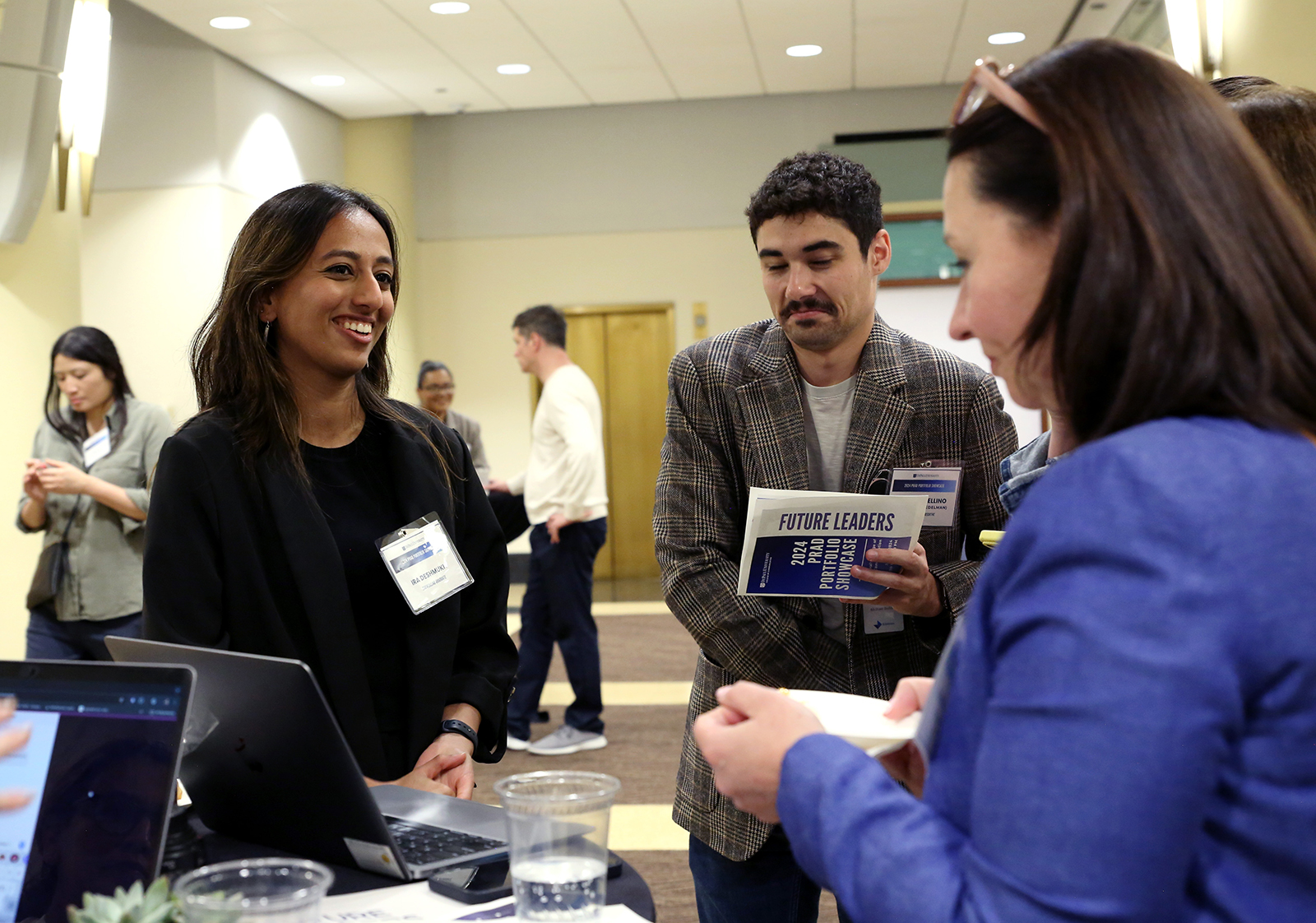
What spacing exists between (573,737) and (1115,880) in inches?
174

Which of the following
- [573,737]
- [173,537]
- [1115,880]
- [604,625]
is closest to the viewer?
[1115,880]

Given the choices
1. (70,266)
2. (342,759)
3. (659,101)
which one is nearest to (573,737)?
(70,266)

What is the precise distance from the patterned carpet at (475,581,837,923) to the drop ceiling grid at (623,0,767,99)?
4.07 meters

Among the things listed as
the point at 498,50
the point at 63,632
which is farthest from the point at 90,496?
the point at 498,50

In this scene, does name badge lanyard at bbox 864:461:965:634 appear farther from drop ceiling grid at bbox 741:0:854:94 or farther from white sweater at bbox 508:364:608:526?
drop ceiling grid at bbox 741:0:854:94

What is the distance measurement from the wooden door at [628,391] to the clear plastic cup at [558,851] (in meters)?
9.25

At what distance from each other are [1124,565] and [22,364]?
5.41 m

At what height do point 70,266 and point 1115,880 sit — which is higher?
point 70,266

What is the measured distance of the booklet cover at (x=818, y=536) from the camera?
1.61 meters

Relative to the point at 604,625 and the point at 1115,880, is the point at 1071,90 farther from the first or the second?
the point at 604,625

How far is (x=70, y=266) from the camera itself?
5.40 metres

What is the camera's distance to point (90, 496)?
157 inches

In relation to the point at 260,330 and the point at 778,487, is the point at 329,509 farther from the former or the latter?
the point at 778,487

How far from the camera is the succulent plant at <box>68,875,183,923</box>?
78 cm
